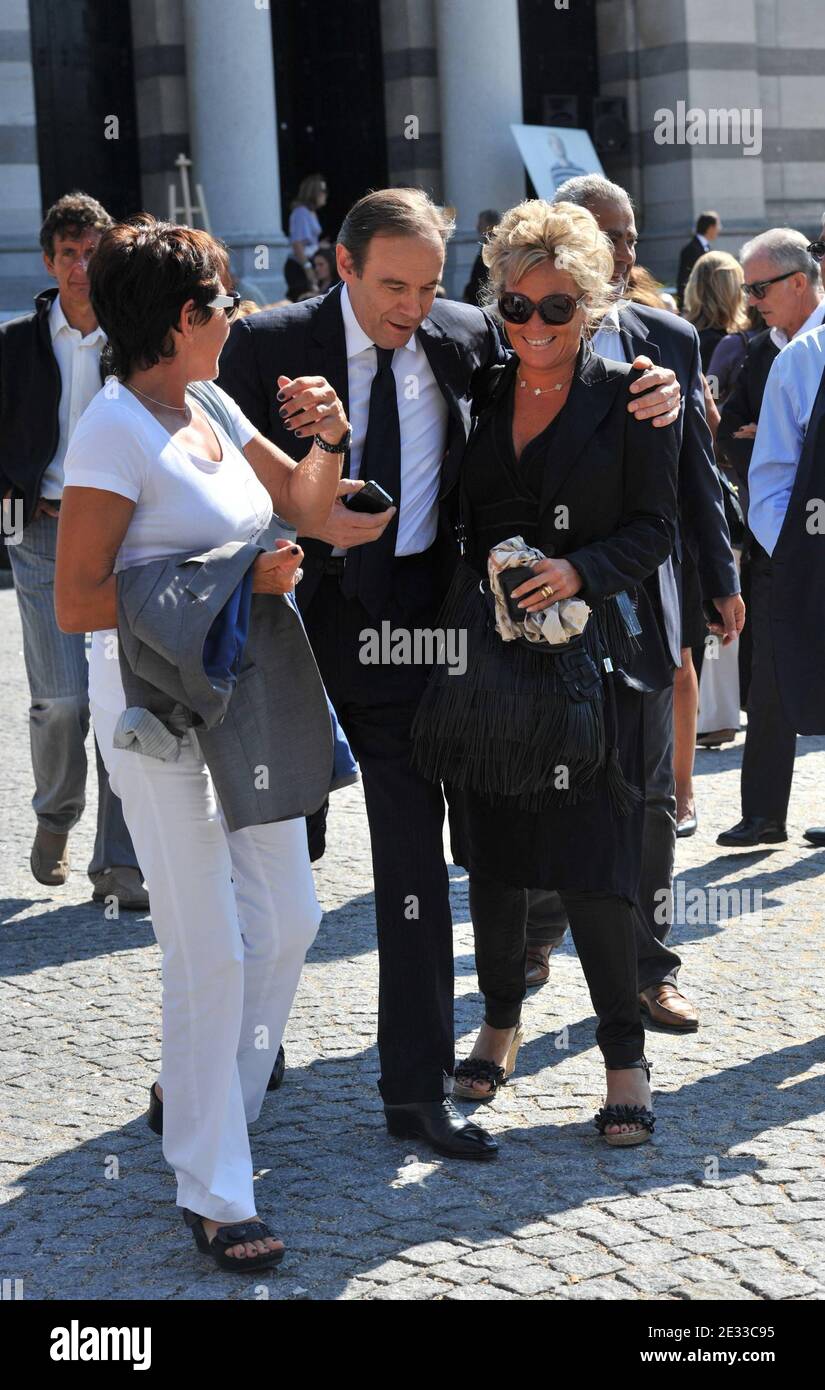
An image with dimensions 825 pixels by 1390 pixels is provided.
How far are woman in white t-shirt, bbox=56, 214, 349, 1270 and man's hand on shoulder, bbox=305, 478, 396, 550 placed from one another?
16 cm

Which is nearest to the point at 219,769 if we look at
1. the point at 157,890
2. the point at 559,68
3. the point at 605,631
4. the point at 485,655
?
the point at 157,890

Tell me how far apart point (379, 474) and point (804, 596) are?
1.36m

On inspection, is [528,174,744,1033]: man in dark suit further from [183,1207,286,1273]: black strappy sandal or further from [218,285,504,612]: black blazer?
[183,1207,286,1273]: black strappy sandal

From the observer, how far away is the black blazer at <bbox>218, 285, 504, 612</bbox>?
14.5ft

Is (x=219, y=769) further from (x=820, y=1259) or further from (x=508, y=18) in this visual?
(x=508, y=18)

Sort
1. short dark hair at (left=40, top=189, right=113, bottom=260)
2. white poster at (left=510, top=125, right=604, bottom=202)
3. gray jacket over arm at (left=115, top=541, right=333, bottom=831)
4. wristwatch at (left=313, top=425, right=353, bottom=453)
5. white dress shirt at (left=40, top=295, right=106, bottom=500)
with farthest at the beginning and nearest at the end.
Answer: white poster at (left=510, top=125, right=604, bottom=202) → white dress shirt at (left=40, top=295, right=106, bottom=500) → short dark hair at (left=40, top=189, right=113, bottom=260) → wristwatch at (left=313, top=425, right=353, bottom=453) → gray jacket over arm at (left=115, top=541, right=333, bottom=831)

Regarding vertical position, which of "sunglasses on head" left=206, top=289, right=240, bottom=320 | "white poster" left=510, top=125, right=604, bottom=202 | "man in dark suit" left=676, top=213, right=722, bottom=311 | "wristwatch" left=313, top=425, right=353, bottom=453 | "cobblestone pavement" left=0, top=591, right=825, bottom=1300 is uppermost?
"white poster" left=510, top=125, right=604, bottom=202

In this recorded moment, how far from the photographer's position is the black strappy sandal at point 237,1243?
368 centimetres

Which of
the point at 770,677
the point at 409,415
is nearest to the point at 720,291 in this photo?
the point at 770,677

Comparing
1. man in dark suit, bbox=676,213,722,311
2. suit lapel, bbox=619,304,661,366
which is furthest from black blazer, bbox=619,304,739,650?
man in dark suit, bbox=676,213,722,311

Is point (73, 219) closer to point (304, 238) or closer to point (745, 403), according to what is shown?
point (745, 403)

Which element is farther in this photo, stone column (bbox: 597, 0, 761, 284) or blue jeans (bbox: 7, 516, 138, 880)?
stone column (bbox: 597, 0, 761, 284)

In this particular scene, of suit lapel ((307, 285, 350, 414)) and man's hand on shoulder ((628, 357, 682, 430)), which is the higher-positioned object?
suit lapel ((307, 285, 350, 414))

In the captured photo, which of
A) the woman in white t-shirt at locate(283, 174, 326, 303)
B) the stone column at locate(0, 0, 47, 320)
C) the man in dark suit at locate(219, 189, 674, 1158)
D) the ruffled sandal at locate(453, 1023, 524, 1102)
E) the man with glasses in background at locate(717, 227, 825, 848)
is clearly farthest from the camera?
the woman in white t-shirt at locate(283, 174, 326, 303)
